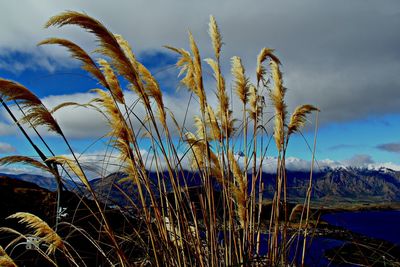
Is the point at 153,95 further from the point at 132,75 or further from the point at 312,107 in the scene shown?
the point at 312,107

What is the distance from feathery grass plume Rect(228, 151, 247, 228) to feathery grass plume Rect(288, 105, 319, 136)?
77 centimetres

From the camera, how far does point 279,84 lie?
148 inches

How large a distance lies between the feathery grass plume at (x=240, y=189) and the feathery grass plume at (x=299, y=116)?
772 mm

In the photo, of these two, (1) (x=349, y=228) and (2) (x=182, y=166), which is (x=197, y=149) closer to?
(2) (x=182, y=166)

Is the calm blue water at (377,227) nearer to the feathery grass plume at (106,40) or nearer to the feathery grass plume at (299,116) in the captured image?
the feathery grass plume at (299,116)

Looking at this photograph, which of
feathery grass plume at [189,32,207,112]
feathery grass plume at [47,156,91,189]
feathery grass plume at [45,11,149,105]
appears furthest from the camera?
feathery grass plume at [189,32,207,112]

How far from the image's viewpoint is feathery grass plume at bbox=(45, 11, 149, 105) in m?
2.30

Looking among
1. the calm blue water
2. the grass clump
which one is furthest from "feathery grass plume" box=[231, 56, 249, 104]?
the calm blue water

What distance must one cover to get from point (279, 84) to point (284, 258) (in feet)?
5.63

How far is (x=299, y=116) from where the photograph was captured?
375 centimetres

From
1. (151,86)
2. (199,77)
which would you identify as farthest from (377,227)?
(151,86)

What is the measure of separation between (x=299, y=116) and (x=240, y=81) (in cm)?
71

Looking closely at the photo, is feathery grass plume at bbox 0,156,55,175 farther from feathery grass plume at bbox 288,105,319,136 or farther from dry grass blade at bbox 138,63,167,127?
feathery grass plume at bbox 288,105,319,136

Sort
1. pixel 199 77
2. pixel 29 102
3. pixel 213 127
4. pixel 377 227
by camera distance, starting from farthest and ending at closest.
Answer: pixel 377 227 → pixel 213 127 → pixel 199 77 → pixel 29 102
